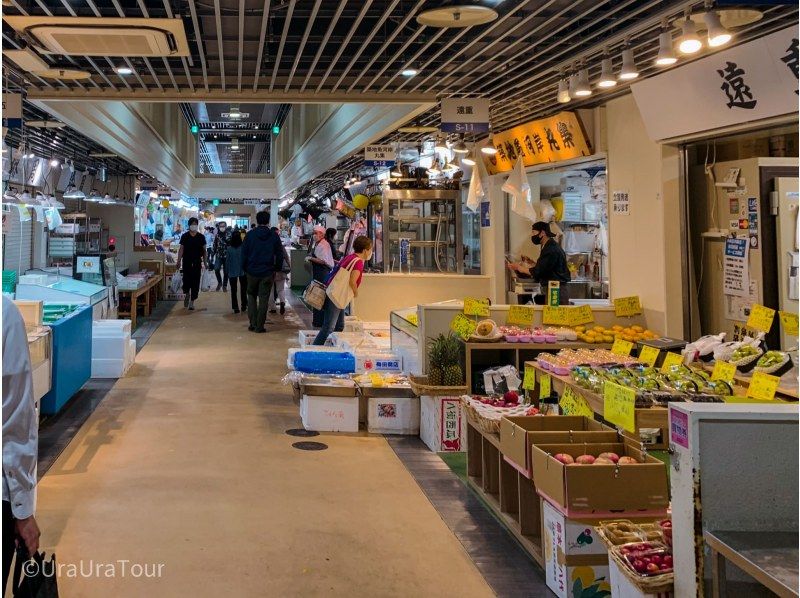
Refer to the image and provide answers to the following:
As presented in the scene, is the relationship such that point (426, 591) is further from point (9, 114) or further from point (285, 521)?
point (9, 114)

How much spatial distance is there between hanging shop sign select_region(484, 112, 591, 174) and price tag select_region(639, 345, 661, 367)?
10.1ft

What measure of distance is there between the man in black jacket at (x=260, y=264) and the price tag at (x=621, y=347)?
7597 millimetres

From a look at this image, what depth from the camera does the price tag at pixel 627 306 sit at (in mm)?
6590

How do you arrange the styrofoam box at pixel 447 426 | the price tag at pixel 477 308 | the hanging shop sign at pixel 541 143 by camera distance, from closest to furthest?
the styrofoam box at pixel 447 426 → the price tag at pixel 477 308 → the hanging shop sign at pixel 541 143

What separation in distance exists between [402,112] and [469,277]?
2653 mm

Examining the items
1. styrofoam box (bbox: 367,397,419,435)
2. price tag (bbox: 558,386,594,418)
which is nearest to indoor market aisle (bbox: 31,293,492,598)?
styrofoam box (bbox: 367,397,419,435)

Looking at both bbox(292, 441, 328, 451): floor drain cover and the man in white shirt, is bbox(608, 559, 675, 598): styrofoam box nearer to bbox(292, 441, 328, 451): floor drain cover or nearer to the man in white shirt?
the man in white shirt

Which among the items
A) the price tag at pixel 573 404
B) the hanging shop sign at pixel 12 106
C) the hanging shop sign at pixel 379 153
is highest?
the hanging shop sign at pixel 379 153

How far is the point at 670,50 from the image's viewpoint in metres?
4.65

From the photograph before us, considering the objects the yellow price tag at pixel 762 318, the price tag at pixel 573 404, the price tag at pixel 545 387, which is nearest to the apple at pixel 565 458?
the price tag at pixel 573 404

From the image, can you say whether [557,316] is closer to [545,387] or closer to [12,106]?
[545,387]

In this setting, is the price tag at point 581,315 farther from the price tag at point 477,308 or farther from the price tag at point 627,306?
the price tag at point 477,308

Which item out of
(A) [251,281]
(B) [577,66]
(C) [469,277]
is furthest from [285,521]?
(A) [251,281]

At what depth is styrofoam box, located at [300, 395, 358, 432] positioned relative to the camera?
628cm
